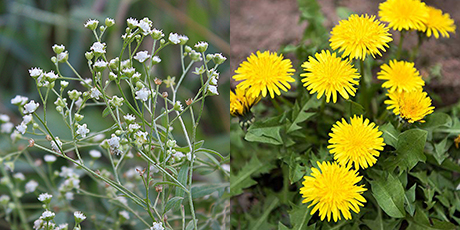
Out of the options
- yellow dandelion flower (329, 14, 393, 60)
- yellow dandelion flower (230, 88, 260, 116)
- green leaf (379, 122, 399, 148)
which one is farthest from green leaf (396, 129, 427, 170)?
yellow dandelion flower (230, 88, 260, 116)

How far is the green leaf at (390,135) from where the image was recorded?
2.10 feet

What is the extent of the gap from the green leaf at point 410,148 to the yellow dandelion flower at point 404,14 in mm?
180

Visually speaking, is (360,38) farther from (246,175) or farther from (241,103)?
(246,175)

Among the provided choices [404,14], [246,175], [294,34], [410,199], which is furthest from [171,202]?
[294,34]

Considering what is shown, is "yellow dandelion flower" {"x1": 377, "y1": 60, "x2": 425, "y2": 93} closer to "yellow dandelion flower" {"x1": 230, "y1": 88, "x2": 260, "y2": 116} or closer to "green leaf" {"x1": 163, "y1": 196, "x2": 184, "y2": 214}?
"yellow dandelion flower" {"x1": 230, "y1": 88, "x2": 260, "y2": 116}

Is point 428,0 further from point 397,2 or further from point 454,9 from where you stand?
point 397,2

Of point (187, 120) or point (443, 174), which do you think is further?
point (187, 120)

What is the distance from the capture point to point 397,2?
28.2 inches

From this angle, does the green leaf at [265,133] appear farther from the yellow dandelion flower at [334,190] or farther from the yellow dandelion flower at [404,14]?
the yellow dandelion flower at [404,14]

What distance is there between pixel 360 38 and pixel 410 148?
17 cm

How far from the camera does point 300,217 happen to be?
66cm

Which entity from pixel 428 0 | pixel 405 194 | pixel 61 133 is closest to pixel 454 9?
pixel 428 0

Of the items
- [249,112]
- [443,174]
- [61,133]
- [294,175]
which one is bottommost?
[443,174]

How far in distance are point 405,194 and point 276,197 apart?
0.72ft
